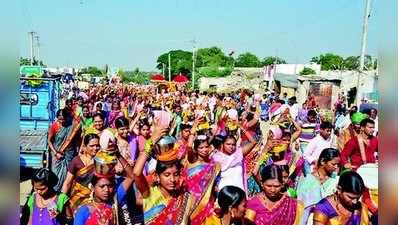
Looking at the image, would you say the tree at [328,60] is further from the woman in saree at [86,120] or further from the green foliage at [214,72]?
the woman in saree at [86,120]

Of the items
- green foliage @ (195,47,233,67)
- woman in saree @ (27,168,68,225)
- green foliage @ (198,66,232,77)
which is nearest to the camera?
woman in saree @ (27,168,68,225)

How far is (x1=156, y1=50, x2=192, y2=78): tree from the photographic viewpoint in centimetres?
7319

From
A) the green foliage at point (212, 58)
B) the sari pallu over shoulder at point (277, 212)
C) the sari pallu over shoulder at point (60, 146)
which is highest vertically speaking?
the green foliage at point (212, 58)

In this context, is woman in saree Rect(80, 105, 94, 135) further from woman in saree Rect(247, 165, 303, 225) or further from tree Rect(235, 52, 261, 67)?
tree Rect(235, 52, 261, 67)

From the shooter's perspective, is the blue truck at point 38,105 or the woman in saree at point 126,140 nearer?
the woman in saree at point 126,140

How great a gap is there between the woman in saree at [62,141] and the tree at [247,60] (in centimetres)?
7727

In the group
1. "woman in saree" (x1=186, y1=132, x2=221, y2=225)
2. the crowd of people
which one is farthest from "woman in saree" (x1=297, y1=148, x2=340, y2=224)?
"woman in saree" (x1=186, y1=132, x2=221, y2=225)

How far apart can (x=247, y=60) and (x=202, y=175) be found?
82.1 m

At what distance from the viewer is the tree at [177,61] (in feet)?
240

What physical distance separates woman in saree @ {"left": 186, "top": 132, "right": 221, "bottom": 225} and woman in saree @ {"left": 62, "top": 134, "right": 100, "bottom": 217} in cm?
80

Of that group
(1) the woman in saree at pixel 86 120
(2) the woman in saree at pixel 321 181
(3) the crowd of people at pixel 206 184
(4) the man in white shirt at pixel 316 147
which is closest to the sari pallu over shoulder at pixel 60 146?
(1) the woman in saree at pixel 86 120

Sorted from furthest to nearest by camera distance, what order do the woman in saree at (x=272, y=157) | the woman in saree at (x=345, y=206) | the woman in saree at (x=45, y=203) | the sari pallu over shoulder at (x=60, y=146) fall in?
the sari pallu over shoulder at (x=60, y=146) < the woman in saree at (x=272, y=157) < the woman in saree at (x=45, y=203) < the woman in saree at (x=345, y=206)

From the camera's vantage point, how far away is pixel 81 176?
4.77m
